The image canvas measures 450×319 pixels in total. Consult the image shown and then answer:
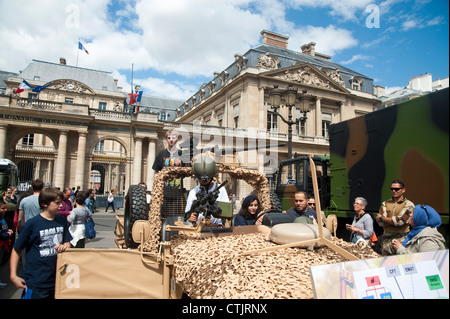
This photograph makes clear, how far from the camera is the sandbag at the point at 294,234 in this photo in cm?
246

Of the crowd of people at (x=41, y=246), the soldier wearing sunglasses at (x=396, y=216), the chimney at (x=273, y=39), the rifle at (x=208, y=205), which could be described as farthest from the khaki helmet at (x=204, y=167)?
the chimney at (x=273, y=39)

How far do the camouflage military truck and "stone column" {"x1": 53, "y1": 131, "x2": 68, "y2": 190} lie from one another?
2102 cm

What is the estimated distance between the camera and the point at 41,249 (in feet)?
9.89

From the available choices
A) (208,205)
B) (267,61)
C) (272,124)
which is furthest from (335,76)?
(208,205)

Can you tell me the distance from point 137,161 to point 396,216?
2421 centimetres

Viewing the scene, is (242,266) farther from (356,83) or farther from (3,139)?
(356,83)

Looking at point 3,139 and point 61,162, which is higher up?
point 3,139

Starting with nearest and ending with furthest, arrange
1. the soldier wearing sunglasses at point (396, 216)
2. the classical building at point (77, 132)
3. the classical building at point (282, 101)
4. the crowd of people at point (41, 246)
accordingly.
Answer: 1. the crowd of people at point (41, 246)
2. the soldier wearing sunglasses at point (396, 216)
3. the classical building at point (77, 132)
4. the classical building at point (282, 101)

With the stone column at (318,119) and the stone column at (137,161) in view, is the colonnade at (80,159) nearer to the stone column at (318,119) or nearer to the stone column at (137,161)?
the stone column at (137,161)

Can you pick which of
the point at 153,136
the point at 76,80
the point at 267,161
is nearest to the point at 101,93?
the point at 76,80

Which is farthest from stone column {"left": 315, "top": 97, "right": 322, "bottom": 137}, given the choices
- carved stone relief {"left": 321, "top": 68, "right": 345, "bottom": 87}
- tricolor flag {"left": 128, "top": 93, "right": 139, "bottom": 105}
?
tricolor flag {"left": 128, "top": 93, "right": 139, "bottom": 105}

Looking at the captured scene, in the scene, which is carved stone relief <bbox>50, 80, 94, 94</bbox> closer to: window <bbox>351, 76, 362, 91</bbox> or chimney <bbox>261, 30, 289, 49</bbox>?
Answer: chimney <bbox>261, 30, 289, 49</bbox>

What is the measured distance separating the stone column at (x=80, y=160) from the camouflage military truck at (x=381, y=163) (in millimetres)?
20370
